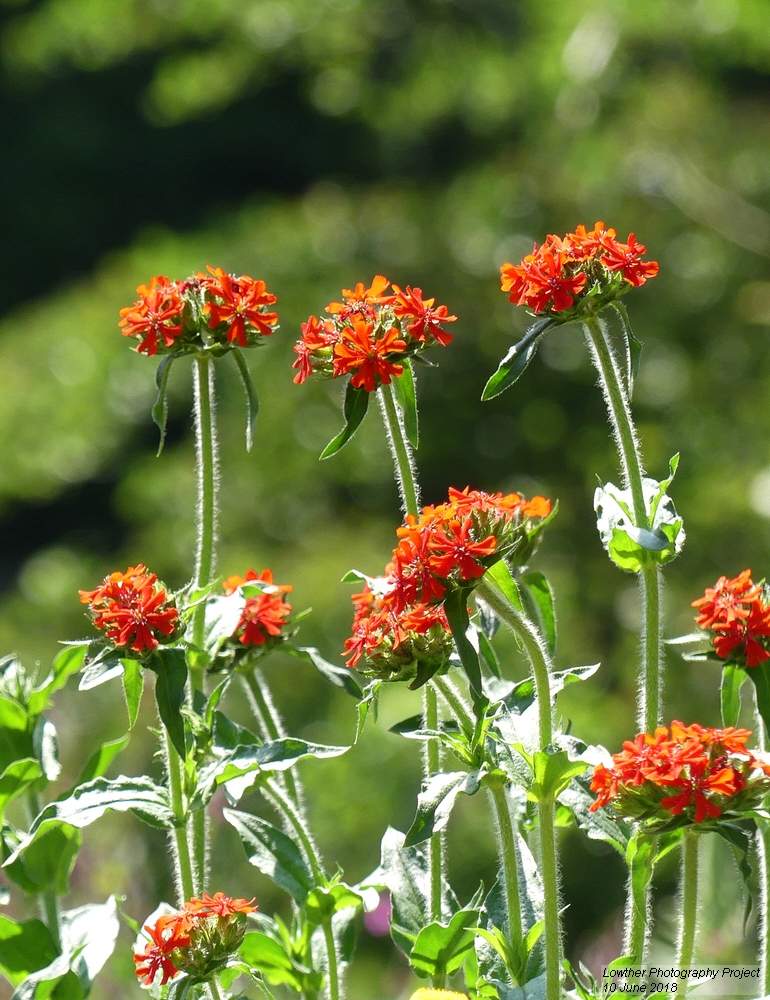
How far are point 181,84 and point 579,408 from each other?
136 centimetres

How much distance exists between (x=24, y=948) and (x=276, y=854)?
184mm

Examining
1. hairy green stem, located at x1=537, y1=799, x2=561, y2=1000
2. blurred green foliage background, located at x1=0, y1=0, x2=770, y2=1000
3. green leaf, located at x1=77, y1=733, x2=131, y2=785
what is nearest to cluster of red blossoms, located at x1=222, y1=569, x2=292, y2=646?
green leaf, located at x1=77, y1=733, x2=131, y2=785

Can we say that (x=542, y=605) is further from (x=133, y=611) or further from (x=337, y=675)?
(x=133, y=611)

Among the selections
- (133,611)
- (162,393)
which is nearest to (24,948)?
(133,611)

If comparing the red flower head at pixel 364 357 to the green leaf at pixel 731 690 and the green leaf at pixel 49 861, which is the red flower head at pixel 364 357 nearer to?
the green leaf at pixel 731 690

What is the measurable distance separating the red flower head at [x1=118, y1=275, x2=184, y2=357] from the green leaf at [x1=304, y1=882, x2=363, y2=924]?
34 centimetres

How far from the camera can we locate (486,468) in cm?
330

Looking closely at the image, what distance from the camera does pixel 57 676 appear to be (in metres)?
0.83

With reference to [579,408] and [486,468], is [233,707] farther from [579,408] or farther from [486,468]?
[579,408]

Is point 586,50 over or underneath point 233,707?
over

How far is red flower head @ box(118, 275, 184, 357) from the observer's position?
28.9 inches

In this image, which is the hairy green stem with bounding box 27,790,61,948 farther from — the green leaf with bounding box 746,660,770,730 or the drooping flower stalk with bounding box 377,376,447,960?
the green leaf with bounding box 746,660,770,730

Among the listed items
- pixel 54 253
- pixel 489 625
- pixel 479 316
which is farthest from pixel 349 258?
pixel 54 253

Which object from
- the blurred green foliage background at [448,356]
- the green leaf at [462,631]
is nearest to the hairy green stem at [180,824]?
the green leaf at [462,631]
